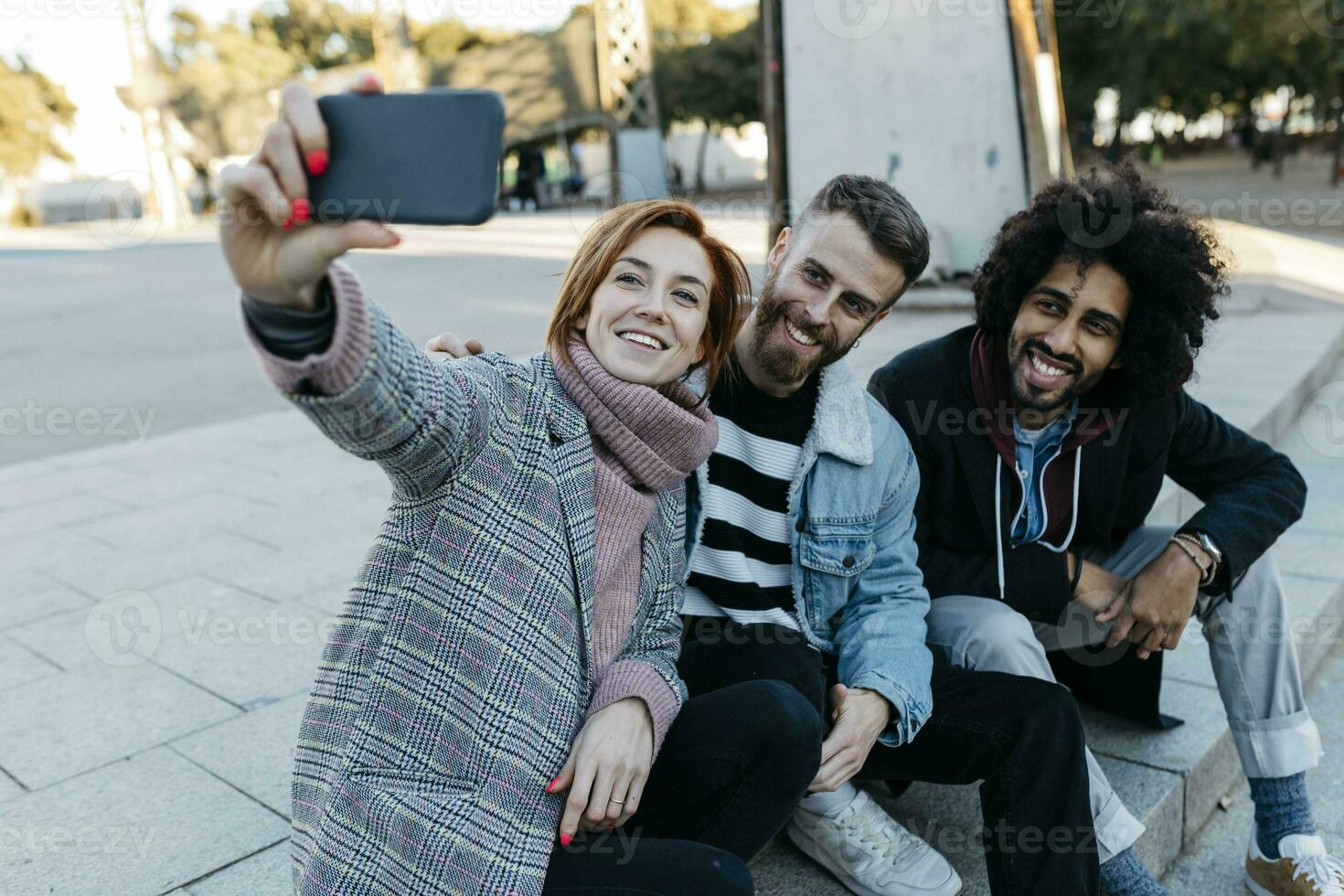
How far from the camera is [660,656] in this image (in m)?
1.90

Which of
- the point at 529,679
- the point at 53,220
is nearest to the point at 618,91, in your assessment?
the point at 529,679

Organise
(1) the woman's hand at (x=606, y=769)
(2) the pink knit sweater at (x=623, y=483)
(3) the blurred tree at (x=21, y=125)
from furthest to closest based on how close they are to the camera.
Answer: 1. (3) the blurred tree at (x=21, y=125)
2. (2) the pink knit sweater at (x=623, y=483)
3. (1) the woman's hand at (x=606, y=769)

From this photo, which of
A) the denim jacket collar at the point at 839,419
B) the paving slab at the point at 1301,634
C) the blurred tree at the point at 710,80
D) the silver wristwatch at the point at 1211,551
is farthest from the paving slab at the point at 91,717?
the blurred tree at the point at 710,80

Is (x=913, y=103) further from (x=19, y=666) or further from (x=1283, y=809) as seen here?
→ (x=19, y=666)

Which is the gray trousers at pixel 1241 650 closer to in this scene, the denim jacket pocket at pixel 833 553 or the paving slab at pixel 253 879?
the denim jacket pocket at pixel 833 553

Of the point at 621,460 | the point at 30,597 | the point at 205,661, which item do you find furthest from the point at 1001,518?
the point at 30,597

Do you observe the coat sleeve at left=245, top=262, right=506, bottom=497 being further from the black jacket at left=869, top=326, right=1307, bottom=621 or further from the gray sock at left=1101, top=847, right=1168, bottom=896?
the gray sock at left=1101, top=847, right=1168, bottom=896

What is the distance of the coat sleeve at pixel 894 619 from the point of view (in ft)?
6.91

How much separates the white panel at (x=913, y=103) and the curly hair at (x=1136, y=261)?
581 cm

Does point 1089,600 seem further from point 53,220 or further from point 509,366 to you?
point 53,220

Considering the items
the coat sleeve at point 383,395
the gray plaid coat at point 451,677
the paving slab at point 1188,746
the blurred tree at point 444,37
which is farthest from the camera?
the blurred tree at point 444,37

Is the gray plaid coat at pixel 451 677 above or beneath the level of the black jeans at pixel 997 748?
above

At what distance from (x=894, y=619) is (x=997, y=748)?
30 centimetres

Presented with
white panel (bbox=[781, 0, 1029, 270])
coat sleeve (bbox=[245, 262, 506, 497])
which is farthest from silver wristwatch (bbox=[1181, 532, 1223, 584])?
white panel (bbox=[781, 0, 1029, 270])
